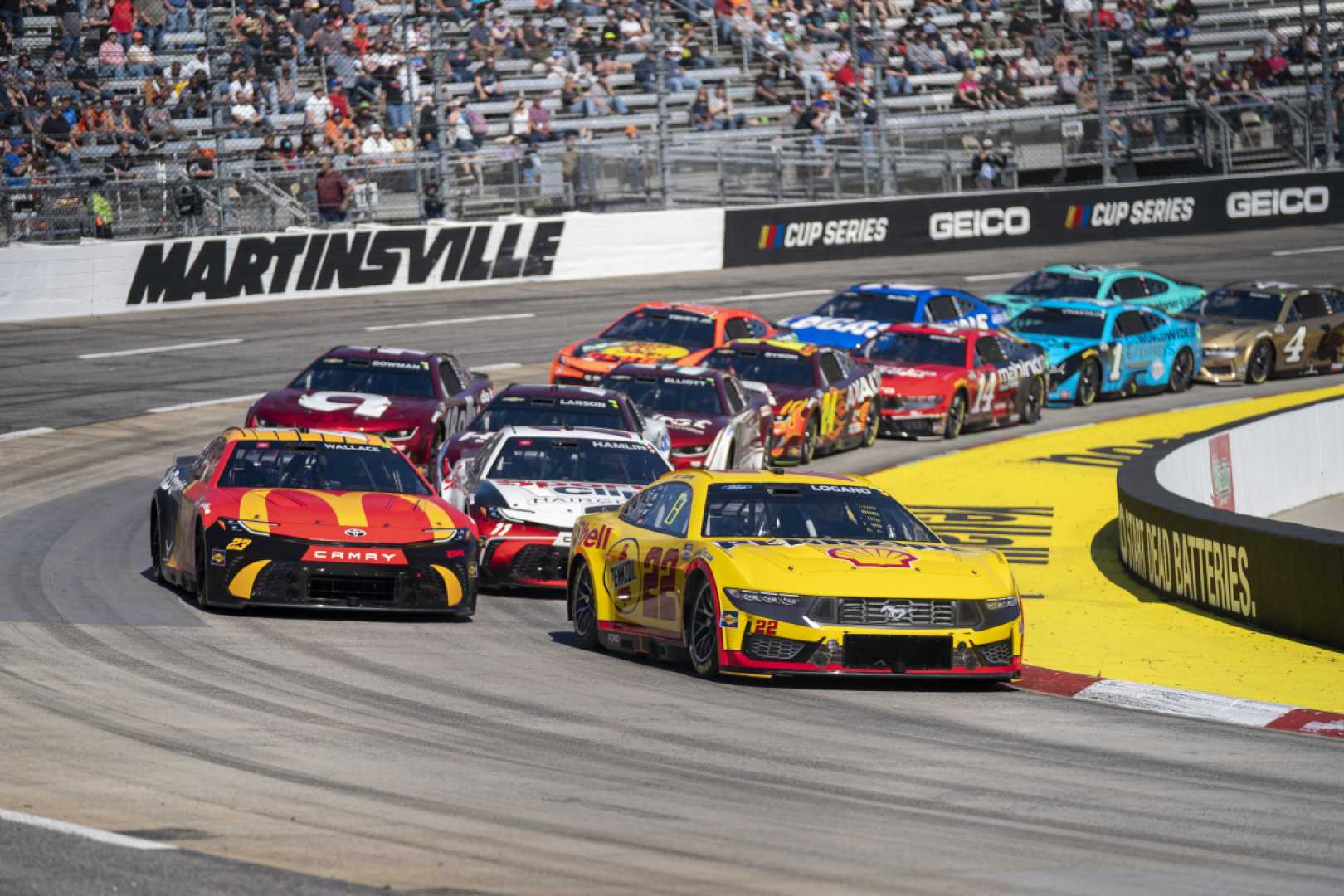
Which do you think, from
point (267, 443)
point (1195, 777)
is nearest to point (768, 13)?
point (267, 443)

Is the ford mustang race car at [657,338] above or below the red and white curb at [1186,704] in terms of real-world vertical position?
below

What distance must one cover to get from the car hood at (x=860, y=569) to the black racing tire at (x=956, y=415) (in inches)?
529

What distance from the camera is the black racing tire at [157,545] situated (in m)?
14.9

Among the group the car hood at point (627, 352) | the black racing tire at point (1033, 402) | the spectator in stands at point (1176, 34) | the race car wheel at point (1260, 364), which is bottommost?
the race car wheel at point (1260, 364)

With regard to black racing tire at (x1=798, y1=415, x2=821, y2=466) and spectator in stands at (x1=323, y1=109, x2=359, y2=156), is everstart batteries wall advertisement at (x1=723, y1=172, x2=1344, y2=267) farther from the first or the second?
black racing tire at (x1=798, y1=415, x2=821, y2=466)

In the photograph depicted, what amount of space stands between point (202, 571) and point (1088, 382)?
1794 cm

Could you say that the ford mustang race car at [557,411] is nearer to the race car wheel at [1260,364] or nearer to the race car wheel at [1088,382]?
the race car wheel at [1088,382]

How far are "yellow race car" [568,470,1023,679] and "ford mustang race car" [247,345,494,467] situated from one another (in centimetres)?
721

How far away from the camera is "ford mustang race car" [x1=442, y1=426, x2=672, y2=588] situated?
1530 cm

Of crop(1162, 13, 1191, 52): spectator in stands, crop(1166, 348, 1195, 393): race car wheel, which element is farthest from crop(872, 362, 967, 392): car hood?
crop(1162, 13, 1191, 52): spectator in stands

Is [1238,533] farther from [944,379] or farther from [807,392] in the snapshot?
[944,379]

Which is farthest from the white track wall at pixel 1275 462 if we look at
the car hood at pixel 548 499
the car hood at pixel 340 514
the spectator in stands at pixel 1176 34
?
the spectator in stands at pixel 1176 34

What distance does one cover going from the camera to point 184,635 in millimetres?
12688

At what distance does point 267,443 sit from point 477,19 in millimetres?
24051
